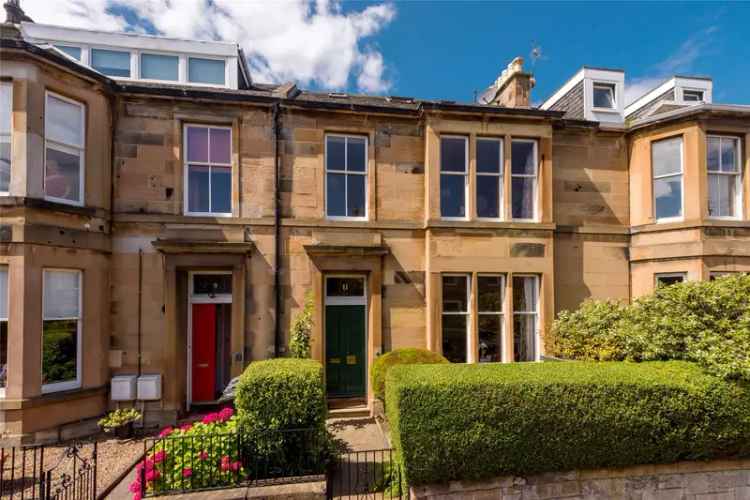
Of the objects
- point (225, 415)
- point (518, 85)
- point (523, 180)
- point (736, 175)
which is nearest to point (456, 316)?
point (523, 180)

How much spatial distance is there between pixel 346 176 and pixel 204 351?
18.4 feet

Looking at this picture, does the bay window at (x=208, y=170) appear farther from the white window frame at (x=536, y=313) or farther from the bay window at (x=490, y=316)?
the white window frame at (x=536, y=313)

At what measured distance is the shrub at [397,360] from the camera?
25.0ft

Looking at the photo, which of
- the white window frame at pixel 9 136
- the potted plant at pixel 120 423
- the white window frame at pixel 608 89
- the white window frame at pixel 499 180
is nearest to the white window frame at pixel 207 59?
the white window frame at pixel 9 136

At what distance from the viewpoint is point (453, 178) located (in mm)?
9430

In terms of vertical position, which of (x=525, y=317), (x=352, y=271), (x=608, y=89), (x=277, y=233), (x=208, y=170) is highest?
(x=608, y=89)

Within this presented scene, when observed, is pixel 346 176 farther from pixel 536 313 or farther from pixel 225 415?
pixel 536 313

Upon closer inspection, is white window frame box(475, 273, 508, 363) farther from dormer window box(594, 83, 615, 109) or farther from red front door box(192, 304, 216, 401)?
dormer window box(594, 83, 615, 109)

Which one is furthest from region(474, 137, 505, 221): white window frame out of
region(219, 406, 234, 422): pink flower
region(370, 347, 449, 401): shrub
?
region(219, 406, 234, 422): pink flower

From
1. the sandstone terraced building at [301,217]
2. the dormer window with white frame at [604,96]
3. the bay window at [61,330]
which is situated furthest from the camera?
the dormer window with white frame at [604,96]

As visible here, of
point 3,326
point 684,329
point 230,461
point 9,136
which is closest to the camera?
point 230,461

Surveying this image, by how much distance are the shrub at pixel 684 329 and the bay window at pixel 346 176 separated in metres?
5.87

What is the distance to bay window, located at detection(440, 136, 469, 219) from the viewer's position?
938 cm

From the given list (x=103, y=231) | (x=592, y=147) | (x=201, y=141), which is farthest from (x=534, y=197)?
(x=103, y=231)
